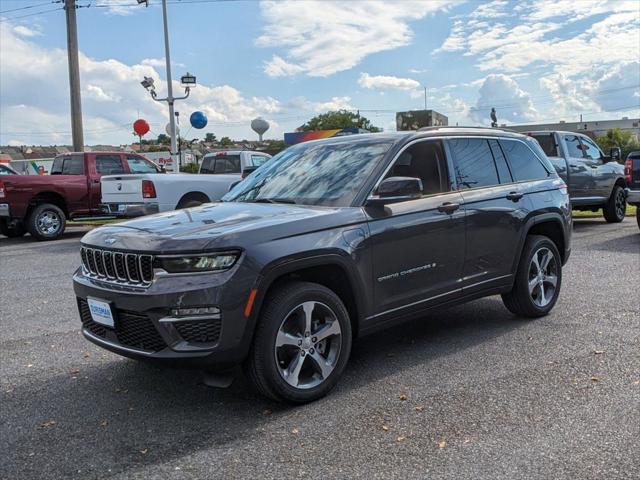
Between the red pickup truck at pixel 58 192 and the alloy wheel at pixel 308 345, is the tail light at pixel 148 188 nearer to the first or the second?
the red pickup truck at pixel 58 192

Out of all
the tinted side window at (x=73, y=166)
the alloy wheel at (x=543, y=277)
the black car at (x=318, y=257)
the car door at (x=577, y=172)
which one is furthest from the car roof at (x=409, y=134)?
the tinted side window at (x=73, y=166)

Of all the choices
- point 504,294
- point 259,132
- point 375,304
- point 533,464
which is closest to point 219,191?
point 504,294

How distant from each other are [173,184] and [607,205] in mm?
10037

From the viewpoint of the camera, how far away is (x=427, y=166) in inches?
201

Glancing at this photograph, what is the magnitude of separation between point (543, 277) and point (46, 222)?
1134 cm

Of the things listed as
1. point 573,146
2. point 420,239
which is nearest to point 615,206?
point 573,146

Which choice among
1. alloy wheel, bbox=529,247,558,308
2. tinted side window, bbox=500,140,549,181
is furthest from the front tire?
tinted side window, bbox=500,140,549,181

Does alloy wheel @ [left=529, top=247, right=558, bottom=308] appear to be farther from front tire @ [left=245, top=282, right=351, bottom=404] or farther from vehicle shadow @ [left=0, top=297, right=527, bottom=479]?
front tire @ [left=245, top=282, right=351, bottom=404]

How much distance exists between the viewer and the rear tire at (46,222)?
1345 cm

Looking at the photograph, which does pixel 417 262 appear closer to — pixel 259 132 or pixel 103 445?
pixel 103 445

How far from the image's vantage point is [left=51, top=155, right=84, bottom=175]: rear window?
47.5ft

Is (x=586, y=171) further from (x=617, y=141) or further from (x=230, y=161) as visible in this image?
(x=617, y=141)

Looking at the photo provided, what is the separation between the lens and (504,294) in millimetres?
5906

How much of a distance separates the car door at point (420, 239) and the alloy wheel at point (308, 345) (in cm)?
47
